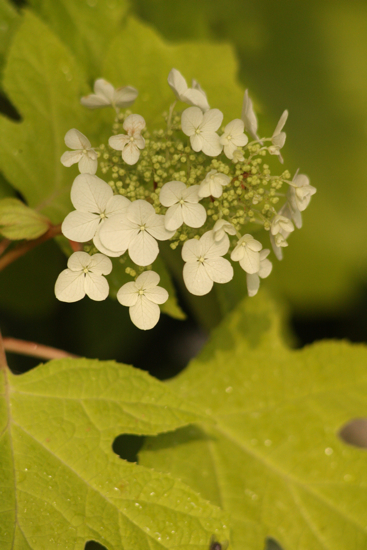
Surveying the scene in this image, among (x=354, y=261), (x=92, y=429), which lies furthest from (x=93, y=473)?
(x=354, y=261)

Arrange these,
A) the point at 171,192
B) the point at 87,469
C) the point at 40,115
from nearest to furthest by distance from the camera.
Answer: the point at 171,192
the point at 87,469
the point at 40,115

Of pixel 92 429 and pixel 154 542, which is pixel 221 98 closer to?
pixel 92 429

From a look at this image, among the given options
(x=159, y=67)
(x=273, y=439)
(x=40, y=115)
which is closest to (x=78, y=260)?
(x=40, y=115)

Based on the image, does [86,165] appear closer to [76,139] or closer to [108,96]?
[76,139]

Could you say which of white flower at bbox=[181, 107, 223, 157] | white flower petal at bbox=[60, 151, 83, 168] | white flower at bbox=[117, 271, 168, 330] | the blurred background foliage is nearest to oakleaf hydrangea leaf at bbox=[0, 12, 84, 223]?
the blurred background foliage

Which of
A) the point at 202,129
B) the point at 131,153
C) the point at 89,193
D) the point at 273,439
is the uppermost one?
the point at 202,129

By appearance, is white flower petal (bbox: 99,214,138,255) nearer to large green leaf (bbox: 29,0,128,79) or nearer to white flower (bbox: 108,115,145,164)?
white flower (bbox: 108,115,145,164)

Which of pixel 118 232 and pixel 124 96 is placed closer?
pixel 118 232
